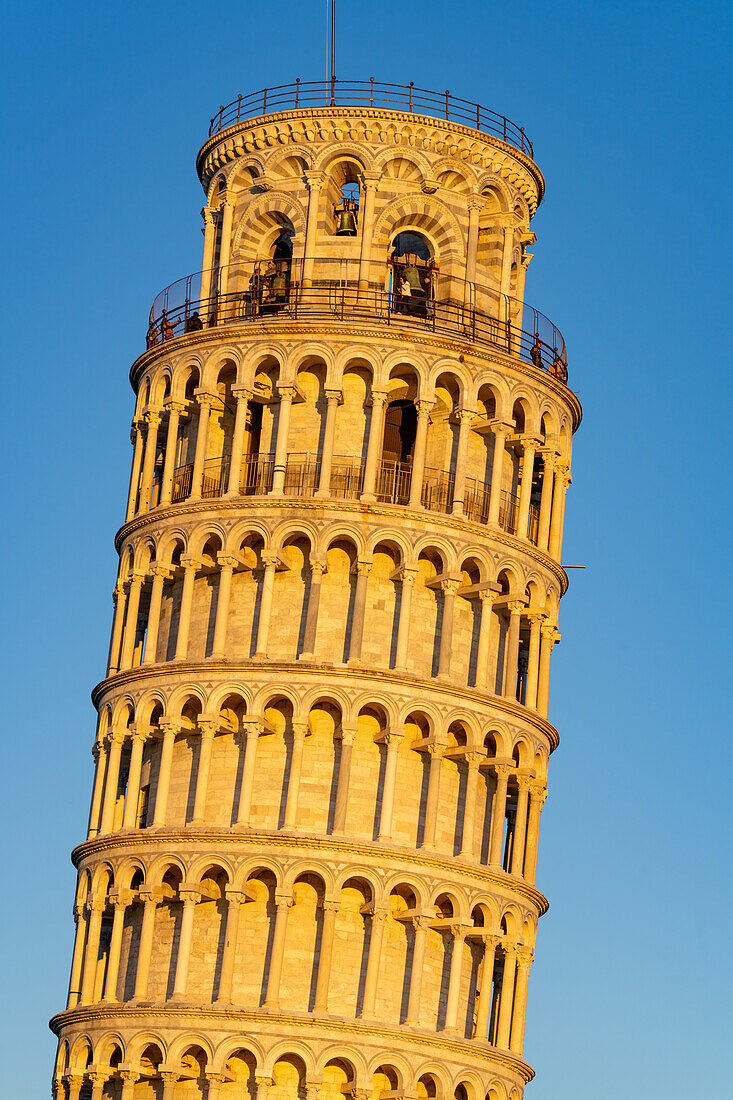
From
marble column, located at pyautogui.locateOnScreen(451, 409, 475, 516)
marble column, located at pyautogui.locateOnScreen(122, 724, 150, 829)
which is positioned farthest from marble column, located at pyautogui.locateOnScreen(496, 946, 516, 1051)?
marble column, located at pyautogui.locateOnScreen(451, 409, 475, 516)

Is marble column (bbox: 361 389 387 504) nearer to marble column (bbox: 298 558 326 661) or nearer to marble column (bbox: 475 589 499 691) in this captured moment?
marble column (bbox: 298 558 326 661)

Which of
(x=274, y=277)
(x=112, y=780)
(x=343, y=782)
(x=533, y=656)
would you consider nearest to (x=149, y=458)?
(x=274, y=277)

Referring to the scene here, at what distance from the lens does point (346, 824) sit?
7562cm

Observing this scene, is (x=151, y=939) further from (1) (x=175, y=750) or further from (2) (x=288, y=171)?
(2) (x=288, y=171)

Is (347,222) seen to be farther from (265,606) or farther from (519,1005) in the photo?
(519,1005)

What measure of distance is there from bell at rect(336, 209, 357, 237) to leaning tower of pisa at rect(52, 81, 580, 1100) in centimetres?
8

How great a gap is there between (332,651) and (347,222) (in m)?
16.5

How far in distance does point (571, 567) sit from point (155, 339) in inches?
651

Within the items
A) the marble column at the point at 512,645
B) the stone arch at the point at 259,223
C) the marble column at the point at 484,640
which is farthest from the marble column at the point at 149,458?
the marble column at the point at 512,645

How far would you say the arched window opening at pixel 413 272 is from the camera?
82625mm

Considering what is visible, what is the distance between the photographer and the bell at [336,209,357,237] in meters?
85.1

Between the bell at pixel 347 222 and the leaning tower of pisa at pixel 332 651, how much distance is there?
76 millimetres

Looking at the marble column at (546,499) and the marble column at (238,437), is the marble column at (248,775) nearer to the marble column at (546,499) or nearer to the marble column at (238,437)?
the marble column at (238,437)

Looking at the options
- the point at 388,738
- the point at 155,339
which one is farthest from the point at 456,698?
the point at 155,339
